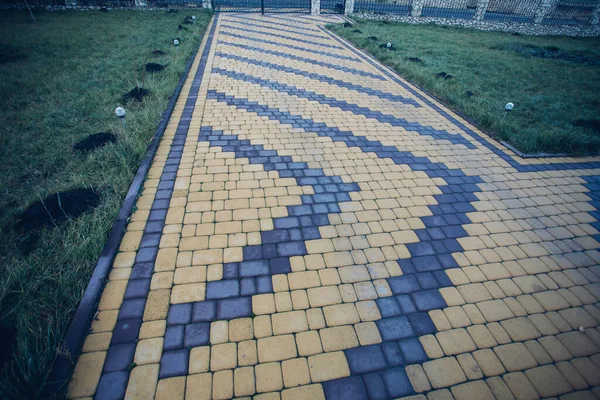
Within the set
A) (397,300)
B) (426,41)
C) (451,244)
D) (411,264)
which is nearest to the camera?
(397,300)

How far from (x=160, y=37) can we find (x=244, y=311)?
10680 millimetres

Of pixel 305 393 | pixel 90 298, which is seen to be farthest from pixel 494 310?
pixel 90 298

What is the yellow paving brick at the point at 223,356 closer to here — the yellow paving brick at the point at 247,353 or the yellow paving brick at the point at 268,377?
the yellow paving brick at the point at 247,353

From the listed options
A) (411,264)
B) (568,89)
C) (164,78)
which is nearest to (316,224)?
(411,264)

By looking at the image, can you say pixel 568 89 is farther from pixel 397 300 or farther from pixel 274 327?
pixel 274 327

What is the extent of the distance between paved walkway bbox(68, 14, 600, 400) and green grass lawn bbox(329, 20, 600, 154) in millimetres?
699

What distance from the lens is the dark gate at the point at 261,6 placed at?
15750 millimetres

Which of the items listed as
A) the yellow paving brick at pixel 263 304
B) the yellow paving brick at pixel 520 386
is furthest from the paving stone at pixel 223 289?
the yellow paving brick at pixel 520 386

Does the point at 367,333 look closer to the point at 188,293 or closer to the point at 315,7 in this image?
the point at 188,293

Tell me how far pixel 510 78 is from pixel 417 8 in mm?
11439

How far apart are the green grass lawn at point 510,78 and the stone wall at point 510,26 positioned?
2983 mm

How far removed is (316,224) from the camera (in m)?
3.12

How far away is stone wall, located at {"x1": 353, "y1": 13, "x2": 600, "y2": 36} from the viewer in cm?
1599

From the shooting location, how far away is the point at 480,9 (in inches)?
631
